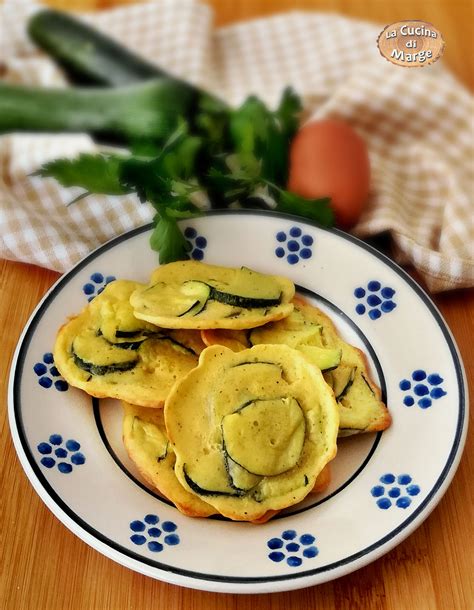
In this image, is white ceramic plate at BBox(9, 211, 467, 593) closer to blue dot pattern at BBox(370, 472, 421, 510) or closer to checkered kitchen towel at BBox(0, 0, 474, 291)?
blue dot pattern at BBox(370, 472, 421, 510)

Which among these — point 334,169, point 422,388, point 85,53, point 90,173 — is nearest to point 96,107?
point 85,53

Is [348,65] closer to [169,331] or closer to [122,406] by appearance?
[169,331]

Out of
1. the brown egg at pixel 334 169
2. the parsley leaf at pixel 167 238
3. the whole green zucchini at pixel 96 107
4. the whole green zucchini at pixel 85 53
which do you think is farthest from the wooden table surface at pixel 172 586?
the whole green zucchini at pixel 85 53

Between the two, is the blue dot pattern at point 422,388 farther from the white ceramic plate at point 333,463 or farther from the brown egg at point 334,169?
the brown egg at point 334,169

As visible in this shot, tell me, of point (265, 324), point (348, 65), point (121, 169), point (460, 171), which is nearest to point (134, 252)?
point (121, 169)

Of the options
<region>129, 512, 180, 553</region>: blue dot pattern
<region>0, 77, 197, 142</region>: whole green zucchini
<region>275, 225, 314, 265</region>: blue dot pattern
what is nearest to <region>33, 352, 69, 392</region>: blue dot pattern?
<region>129, 512, 180, 553</region>: blue dot pattern
